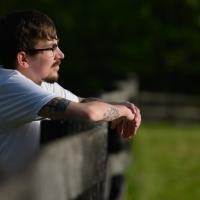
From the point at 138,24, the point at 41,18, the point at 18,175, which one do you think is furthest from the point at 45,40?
the point at 138,24

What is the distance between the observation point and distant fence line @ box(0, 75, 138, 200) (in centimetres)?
435

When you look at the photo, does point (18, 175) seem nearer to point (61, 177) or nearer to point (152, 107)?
point (61, 177)

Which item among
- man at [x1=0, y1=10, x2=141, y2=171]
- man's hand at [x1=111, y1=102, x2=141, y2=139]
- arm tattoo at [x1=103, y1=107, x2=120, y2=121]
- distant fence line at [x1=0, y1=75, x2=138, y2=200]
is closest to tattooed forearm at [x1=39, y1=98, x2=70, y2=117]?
man at [x1=0, y1=10, x2=141, y2=171]

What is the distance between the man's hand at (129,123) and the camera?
22.3ft

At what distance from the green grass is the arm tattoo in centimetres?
710

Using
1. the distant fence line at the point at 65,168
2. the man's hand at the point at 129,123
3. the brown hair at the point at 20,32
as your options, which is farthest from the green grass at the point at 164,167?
the brown hair at the point at 20,32

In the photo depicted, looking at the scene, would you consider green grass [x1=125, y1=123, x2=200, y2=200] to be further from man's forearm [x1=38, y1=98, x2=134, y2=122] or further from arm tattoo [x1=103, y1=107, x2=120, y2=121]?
man's forearm [x1=38, y1=98, x2=134, y2=122]

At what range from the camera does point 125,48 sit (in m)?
39.6

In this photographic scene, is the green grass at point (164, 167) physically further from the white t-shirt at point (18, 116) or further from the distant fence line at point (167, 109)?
the distant fence line at point (167, 109)

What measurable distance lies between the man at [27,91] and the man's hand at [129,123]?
0.80 ft

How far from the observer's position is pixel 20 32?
6289 millimetres

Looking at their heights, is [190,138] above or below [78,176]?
below

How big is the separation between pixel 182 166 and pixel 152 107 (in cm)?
1448

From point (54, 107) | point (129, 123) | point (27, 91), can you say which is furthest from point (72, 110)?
point (129, 123)
